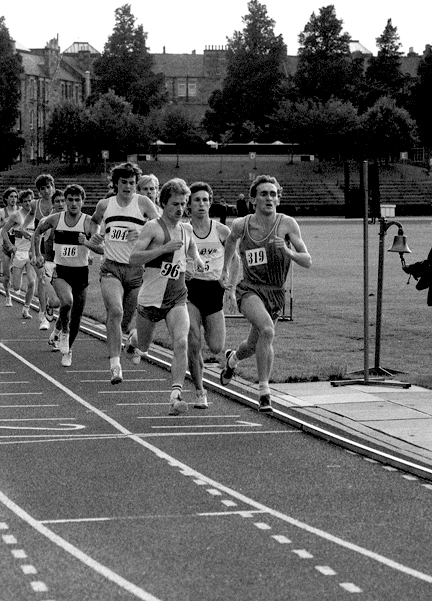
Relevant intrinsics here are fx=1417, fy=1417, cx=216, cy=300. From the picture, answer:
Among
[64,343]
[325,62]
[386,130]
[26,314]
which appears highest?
[325,62]

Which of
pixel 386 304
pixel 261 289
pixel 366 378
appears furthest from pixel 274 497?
pixel 386 304

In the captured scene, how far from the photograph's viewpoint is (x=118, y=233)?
14.4 m

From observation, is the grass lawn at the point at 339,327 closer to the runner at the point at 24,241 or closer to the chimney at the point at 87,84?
the runner at the point at 24,241

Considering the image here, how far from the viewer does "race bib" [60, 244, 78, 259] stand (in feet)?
53.7

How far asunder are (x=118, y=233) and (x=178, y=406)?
292 centimetres

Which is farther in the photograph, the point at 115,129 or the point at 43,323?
the point at 115,129

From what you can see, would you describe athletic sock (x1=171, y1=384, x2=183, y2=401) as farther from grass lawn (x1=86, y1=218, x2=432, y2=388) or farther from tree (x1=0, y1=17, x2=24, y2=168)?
tree (x1=0, y1=17, x2=24, y2=168)

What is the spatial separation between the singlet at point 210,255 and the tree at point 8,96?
363ft

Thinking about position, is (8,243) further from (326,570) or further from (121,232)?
(326,570)

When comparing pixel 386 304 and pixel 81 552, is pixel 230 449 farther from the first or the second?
pixel 386 304

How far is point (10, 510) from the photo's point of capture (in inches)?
326

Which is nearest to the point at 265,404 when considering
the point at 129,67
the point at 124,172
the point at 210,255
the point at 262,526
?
the point at 210,255

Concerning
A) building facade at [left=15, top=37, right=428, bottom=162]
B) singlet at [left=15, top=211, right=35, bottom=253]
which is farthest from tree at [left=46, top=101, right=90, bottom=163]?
singlet at [left=15, top=211, right=35, bottom=253]

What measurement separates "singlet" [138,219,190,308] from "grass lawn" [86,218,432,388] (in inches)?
105
